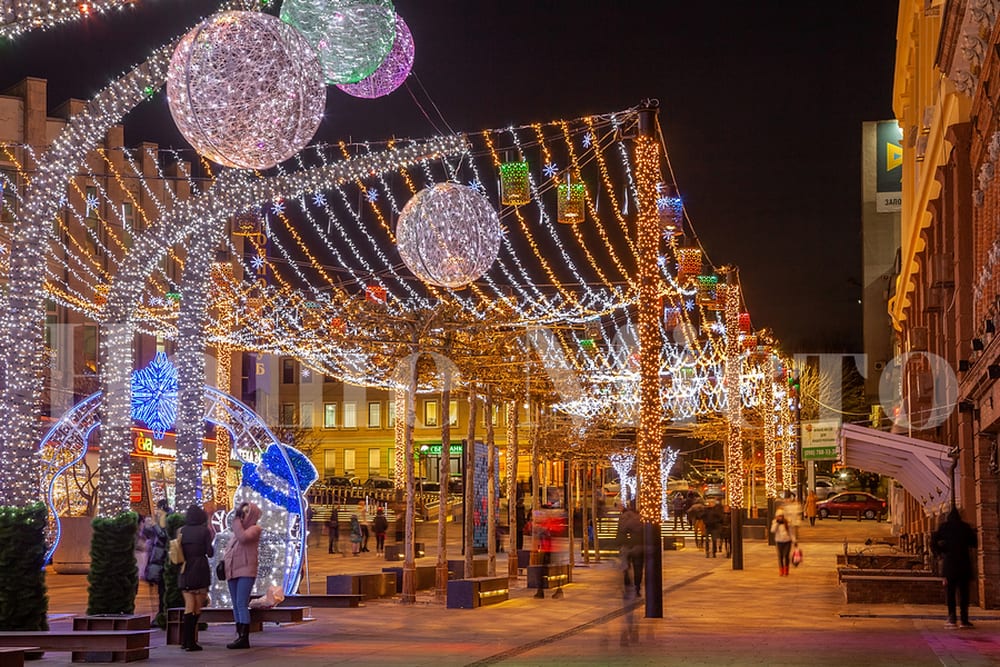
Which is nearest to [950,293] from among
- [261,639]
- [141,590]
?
[261,639]

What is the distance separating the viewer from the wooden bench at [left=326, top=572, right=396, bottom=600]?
21906mm

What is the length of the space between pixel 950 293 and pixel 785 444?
3190cm

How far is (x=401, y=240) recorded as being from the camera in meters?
17.8

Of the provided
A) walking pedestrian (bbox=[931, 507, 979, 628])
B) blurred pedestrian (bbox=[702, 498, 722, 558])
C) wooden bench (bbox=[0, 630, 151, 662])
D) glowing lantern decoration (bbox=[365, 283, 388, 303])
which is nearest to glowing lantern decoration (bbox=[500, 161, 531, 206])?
A: glowing lantern decoration (bbox=[365, 283, 388, 303])

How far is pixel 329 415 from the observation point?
91.3 m

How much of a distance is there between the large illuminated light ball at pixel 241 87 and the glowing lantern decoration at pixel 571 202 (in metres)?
7.70

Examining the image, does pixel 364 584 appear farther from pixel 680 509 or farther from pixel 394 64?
pixel 680 509

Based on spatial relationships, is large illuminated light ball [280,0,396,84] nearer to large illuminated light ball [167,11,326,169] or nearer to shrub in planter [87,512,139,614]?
large illuminated light ball [167,11,326,169]

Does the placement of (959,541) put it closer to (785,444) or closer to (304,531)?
(304,531)

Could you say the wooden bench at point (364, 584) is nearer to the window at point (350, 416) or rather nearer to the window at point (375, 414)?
the window at point (375, 414)

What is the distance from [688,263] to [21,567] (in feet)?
49.4

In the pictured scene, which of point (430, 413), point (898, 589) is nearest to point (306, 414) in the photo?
point (430, 413)

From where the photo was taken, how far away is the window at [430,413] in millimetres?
88812

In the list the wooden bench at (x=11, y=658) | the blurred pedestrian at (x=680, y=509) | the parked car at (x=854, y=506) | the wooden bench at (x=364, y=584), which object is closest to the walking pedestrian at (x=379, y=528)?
the blurred pedestrian at (x=680, y=509)
